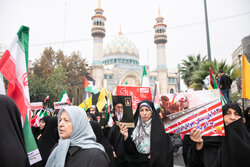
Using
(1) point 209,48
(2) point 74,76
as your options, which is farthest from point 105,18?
(1) point 209,48

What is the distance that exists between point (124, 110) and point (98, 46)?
98.3 ft

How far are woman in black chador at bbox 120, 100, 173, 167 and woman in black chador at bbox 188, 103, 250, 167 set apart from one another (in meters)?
0.55

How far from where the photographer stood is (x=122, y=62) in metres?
39.0

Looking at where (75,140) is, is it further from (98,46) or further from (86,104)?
(98,46)

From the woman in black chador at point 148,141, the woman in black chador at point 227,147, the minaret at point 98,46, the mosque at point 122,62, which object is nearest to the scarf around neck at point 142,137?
the woman in black chador at point 148,141

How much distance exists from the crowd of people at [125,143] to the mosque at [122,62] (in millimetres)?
28142

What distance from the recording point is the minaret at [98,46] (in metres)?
31.3

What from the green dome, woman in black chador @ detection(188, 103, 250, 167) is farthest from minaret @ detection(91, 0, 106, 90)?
woman in black chador @ detection(188, 103, 250, 167)

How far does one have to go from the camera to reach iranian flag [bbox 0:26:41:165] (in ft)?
7.40

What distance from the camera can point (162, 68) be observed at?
122 ft

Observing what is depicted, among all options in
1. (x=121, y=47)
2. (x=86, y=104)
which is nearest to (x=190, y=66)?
(x=86, y=104)

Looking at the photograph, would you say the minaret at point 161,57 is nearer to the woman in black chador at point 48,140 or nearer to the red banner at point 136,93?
the red banner at point 136,93

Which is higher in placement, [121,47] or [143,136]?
[121,47]

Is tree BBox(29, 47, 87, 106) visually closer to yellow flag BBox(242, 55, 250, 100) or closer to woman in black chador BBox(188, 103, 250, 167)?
yellow flag BBox(242, 55, 250, 100)
